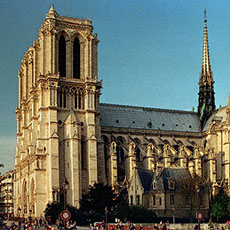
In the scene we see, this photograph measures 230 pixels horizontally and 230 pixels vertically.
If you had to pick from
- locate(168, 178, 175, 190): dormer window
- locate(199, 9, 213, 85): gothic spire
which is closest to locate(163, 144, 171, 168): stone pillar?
locate(168, 178, 175, 190): dormer window

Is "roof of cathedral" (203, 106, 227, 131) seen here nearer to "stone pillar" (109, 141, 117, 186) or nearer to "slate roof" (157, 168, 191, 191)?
"slate roof" (157, 168, 191, 191)

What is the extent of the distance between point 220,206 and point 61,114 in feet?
90.7

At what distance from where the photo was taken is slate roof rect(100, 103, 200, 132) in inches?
3893

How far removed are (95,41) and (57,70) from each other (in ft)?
29.4

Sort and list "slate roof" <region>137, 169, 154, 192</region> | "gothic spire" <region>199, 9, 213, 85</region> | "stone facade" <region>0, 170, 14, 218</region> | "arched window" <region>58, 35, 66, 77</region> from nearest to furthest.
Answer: "slate roof" <region>137, 169, 154, 192</region> < "arched window" <region>58, 35, 66, 77</region> < "gothic spire" <region>199, 9, 213, 85</region> < "stone facade" <region>0, 170, 14, 218</region>

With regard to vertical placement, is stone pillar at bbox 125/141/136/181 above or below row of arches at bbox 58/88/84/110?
below

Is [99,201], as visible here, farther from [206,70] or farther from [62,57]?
[206,70]

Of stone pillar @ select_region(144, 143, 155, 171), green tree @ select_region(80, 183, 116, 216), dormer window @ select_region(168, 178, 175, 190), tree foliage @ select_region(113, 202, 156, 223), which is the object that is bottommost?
tree foliage @ select_region(113, 202, 156, 223)

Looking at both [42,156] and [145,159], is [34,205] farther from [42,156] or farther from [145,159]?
[145,159]

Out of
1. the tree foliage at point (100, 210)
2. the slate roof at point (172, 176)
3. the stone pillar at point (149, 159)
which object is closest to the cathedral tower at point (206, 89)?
the stone pillar at point (149, 159)

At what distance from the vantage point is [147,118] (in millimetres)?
103000

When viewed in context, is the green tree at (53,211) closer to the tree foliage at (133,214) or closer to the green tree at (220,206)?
the tree foliage at (133,214)

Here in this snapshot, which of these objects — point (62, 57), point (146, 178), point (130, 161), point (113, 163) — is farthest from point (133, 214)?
point (62, 57)

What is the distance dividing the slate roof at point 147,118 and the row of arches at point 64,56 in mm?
10376
